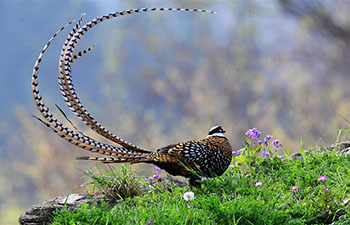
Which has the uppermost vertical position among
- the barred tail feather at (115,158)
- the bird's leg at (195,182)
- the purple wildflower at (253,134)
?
the purple wildflower at (253,134)

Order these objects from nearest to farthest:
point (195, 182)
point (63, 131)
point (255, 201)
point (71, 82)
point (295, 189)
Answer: point (255, 201)
point (63, 131)
point (295, 189)
point (71, 82)
point (195, 182)

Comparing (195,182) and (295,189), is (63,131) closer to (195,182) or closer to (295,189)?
(195,182)

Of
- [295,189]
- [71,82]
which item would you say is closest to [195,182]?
[295,189]

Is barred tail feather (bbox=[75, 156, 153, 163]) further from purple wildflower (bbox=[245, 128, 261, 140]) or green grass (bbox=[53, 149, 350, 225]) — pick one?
purple wildflower (bbox=[245, 128, 261, 140])

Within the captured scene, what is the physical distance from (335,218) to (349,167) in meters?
1.18

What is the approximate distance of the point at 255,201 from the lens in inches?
155

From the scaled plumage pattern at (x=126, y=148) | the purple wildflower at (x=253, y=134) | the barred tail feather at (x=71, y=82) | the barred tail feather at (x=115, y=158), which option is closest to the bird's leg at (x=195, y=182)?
the scaled plumage pattern at (x=126, y=148)

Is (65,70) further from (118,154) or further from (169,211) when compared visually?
(169,211)

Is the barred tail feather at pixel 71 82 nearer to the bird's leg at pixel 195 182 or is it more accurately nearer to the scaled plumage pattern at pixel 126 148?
the scaled plumage pattern at pixel 126 148

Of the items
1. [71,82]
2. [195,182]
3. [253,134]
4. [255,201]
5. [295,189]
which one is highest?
[71,82]

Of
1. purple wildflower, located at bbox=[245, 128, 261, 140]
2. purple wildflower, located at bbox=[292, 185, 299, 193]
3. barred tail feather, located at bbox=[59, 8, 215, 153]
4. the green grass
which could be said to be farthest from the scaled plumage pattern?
purple wildflower, located at bbox=[292, 185, 299, 193]

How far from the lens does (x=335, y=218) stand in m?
4.13

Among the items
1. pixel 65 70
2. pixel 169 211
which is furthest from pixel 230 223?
pixel 65 70

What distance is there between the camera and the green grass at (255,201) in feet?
12.7
